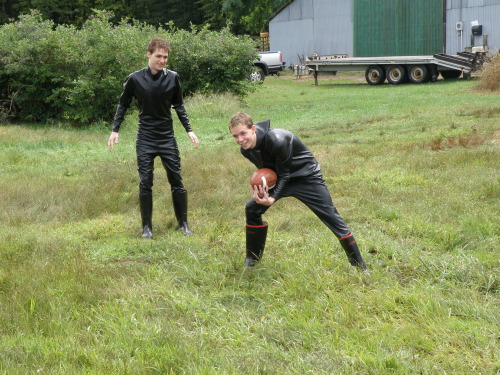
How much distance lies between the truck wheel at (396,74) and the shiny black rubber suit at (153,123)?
24336 millimetres

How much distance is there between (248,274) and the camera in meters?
5.73

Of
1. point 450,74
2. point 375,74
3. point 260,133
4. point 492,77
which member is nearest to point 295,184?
point 260,133

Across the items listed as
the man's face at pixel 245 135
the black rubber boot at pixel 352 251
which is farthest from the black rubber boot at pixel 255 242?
the man's face at pixel 245 135

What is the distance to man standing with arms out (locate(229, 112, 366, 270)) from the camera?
5.29 metres

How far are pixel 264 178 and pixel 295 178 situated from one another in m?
0.36

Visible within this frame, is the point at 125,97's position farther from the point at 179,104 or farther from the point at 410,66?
the point at 410,66

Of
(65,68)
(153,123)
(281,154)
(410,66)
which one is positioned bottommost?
(281,154)

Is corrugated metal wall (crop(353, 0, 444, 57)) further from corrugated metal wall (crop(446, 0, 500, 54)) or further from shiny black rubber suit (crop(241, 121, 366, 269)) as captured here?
shiny black rubber suit (crop(241, 121, 366, 269))

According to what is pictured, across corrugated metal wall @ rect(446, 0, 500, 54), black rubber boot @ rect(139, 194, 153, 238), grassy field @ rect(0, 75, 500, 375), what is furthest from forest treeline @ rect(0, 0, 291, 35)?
black rubber boot @ rect(139, 194, 153, 238)

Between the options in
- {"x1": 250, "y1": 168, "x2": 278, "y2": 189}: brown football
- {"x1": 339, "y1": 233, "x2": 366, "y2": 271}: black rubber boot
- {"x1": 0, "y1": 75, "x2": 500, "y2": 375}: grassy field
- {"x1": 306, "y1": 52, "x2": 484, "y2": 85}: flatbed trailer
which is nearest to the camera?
{"x1": 0, "y1": 75, "x2": 500, "y2": 375}: grassy field

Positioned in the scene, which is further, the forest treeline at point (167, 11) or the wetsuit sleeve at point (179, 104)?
the forest treeline at point (167, 11)

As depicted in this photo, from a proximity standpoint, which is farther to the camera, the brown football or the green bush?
the green bush

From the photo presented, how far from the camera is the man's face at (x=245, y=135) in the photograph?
5.20 meters

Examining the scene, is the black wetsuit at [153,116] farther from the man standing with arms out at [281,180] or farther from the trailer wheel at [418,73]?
the trailer wheel at [418,73]
